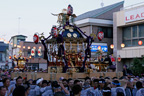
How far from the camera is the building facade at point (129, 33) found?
1276 inches

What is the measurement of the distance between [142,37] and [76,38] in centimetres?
1699

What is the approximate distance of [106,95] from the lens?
6.16 m

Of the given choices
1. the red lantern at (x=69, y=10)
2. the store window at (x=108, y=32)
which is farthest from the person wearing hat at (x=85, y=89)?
the store window at (x=108, y=32)

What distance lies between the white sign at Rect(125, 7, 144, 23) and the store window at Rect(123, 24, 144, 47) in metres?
1.55

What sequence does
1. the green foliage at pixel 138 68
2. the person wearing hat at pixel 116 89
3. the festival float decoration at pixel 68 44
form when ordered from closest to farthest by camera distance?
the person wearing hat at pixel 116 89 → the festival float decoration at pixel 68 44 → the green foliage at pixel 138 68

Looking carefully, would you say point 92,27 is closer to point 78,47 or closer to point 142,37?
point 142,37

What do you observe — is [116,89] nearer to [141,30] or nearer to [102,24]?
[141,30]

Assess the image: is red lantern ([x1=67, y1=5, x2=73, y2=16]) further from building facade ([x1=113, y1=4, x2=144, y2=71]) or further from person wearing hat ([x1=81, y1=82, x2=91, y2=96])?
building facade ([x1=113, y1=4, x2=144, y2=71])

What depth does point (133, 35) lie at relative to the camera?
34.6m

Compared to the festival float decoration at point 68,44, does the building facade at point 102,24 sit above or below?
above

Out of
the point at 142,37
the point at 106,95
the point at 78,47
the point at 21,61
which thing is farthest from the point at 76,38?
the point at 142,37

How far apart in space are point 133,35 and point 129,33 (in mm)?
807

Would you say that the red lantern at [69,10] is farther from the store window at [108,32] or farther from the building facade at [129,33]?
the store window at [108,32]

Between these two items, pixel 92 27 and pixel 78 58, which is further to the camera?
pixel 92 27
